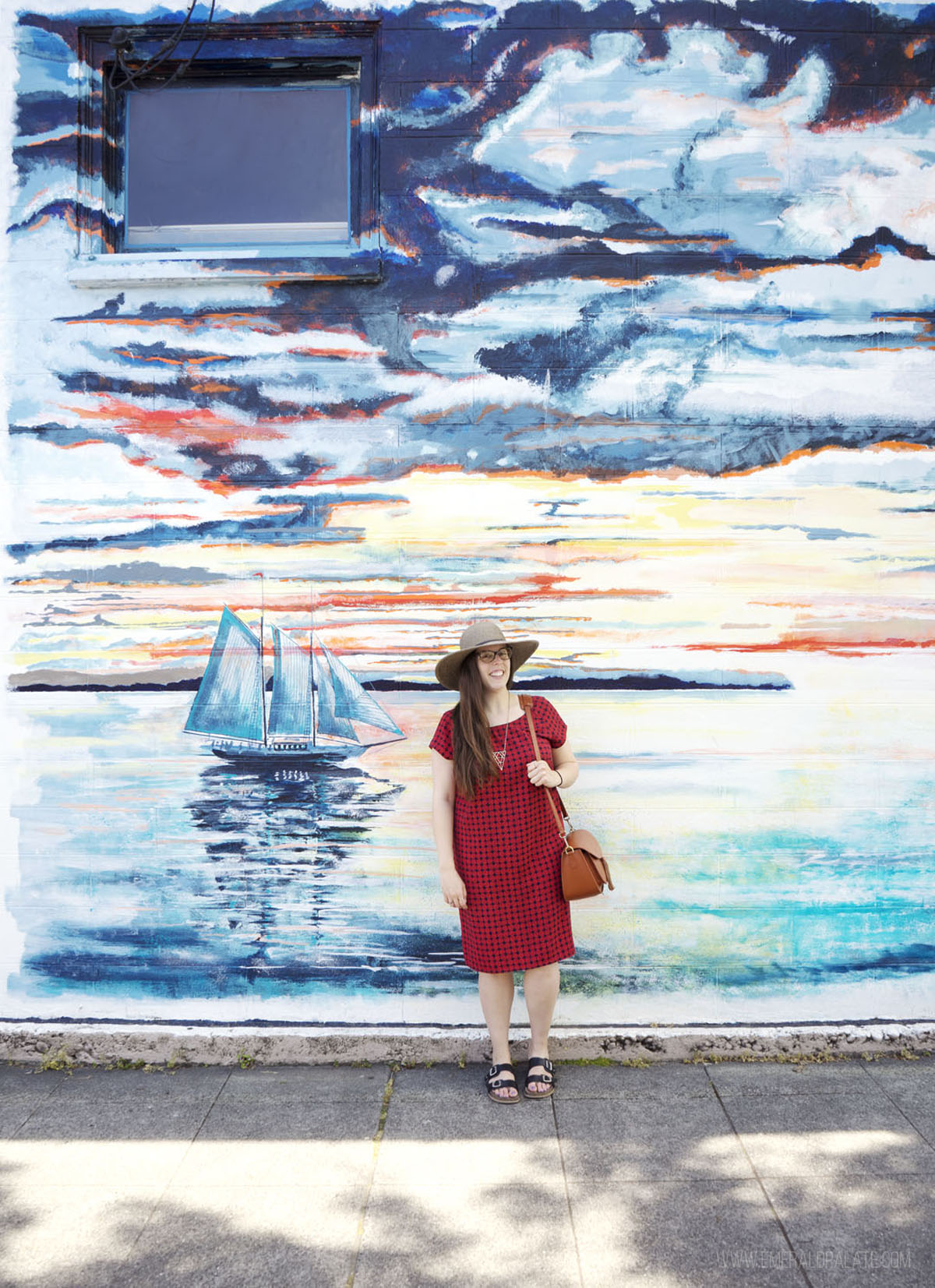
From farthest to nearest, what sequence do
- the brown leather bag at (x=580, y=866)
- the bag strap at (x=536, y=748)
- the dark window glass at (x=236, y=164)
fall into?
the dark window glass at (x=236, y=164) → the bag strap at (x=536, y=748) → the brown leather bag at (x=580, y=866)

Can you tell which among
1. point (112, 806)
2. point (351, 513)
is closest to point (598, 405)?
point (351, 513)

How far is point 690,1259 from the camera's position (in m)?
2.46

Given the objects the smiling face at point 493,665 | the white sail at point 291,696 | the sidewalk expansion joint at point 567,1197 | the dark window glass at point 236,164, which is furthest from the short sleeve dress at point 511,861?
the dark window glass at point 236,164

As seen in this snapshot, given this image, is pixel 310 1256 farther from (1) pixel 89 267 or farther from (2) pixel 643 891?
(1) pixel 89 267

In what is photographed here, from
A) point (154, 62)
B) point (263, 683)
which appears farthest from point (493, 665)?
point (154, 62)

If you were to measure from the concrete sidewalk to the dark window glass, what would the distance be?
11.8ft

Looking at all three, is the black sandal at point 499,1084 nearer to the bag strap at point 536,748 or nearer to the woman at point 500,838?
the woman at point 500,838

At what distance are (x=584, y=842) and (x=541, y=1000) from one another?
0.67 m

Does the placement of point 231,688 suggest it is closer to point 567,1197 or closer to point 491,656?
point 491,656

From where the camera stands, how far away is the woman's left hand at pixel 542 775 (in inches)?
126

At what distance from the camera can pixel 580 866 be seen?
125 inches

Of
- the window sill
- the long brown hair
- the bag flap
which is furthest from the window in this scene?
the bag flap

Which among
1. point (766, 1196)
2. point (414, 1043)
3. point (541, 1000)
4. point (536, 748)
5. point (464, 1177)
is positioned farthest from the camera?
point (414, 1043)

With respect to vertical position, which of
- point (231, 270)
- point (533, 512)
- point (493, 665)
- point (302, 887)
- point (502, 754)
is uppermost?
point (231, 270)
